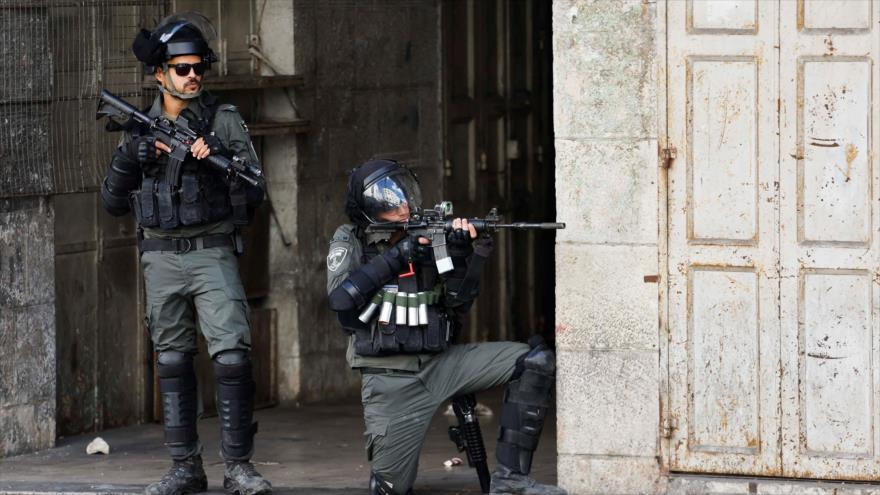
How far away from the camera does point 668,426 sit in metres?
7.96

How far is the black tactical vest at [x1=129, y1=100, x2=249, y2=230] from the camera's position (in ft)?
26.8

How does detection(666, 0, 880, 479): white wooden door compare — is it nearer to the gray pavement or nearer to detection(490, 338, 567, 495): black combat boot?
detection(490, 338, 567, 495): black combat boot

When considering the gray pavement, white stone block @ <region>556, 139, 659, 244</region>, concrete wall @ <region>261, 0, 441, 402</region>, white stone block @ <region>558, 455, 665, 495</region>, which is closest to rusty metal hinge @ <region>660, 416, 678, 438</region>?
white stone block @ <region>558, 455, 665, 495</region>

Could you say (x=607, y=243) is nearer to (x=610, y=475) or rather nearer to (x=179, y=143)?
(x=610, y=475)

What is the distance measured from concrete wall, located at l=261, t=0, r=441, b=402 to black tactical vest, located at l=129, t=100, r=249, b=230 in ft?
7.99

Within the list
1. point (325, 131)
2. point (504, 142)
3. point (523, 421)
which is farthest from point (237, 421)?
point (504, 142)

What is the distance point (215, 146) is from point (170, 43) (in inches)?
20.6

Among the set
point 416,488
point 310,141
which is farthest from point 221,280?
point 310,141

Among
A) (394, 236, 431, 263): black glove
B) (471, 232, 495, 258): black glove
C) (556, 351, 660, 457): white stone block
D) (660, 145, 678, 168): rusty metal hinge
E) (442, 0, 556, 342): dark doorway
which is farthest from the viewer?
(442, 0, 556, 342): dark doorway

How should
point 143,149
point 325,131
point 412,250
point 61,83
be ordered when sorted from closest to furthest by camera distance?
point 412,250
point 143,149
point 61,83
point 325,131

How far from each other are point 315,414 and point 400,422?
286 cm

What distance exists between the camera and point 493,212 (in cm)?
762

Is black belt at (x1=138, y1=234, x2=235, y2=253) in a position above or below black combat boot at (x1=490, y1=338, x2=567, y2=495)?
above

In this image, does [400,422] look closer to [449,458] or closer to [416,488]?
[416,488]
